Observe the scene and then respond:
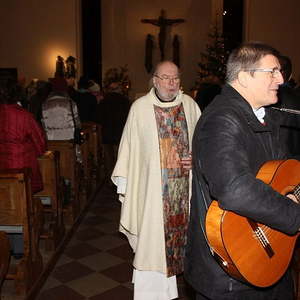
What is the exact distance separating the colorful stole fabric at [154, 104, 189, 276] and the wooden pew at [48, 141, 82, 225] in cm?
211

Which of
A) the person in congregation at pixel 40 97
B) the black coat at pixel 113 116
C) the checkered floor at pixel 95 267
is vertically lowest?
the checkered floor at pixel 95 267

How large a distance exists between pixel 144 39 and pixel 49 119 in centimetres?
874

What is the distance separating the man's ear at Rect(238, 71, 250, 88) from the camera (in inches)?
70.7

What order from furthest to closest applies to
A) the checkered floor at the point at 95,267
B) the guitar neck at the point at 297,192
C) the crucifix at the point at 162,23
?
the crucifix at the point at 162,23, the checkered floor at the point at 95,267, the guitar neck at the point at 297,192

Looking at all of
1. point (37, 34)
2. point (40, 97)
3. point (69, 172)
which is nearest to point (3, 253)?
point (69, 172)

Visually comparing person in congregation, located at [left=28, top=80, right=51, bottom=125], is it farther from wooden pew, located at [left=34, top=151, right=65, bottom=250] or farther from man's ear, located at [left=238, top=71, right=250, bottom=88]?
man's ear, located at [left=238, top=71, right=250, bottom=88]

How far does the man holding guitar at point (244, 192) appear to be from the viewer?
1623 millimetres

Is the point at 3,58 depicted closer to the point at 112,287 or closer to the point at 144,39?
the point at 144,39

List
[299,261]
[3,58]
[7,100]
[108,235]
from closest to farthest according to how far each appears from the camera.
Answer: [299,261] < [7,100] < [108,235] < [3,58]

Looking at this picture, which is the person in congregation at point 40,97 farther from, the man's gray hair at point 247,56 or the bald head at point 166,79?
the man's gray hair at point 247,56

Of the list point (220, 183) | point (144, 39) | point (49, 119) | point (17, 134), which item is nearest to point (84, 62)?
point (144, 39)

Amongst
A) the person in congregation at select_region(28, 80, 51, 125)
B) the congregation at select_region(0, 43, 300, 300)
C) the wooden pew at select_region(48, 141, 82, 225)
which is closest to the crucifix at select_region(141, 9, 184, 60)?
the congregation at select_region(0, 43, 300, 300)

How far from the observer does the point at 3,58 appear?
12.7 metres

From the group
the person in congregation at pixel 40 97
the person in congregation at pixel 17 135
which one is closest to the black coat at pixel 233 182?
the person in congregation at pixel 17 135
